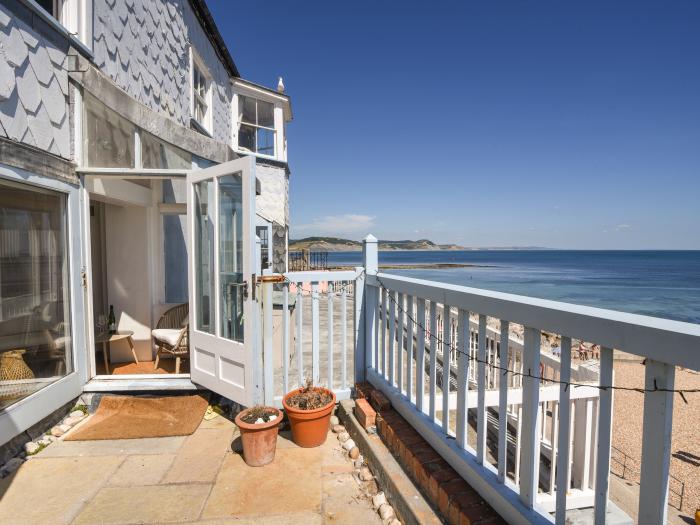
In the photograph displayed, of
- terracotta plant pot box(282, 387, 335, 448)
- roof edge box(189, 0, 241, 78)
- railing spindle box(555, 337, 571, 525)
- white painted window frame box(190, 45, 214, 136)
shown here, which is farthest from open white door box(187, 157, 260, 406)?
roof edge box(189, 0, 241, 78)

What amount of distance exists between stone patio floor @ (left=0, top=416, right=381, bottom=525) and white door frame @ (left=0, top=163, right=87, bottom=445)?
31cm

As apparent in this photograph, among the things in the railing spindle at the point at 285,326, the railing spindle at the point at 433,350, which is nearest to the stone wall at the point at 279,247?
the railing spindle at the point at 285,326

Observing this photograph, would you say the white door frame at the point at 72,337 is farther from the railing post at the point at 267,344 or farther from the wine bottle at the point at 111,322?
the railing post at the point at 267,344

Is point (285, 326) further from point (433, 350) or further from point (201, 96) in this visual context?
point (201, 96)

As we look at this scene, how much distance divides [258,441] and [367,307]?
1.33 m

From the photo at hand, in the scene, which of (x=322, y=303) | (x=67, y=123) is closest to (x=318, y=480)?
(x=67, y=123)

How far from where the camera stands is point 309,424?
291 cm

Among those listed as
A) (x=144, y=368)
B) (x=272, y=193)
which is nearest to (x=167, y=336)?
(x=144, y=368)

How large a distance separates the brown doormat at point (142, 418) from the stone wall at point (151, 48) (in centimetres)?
310

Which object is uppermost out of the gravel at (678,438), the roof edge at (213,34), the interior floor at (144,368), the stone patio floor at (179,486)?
the roof edge at (213,34)

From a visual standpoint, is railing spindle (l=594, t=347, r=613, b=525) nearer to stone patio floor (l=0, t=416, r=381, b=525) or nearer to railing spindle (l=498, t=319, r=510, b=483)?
railing spindle (l=498, t=319, r=510, b=483)

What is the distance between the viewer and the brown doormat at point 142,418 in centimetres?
316

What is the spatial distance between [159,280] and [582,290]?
34054 millimetres

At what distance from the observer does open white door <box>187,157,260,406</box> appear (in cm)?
314
